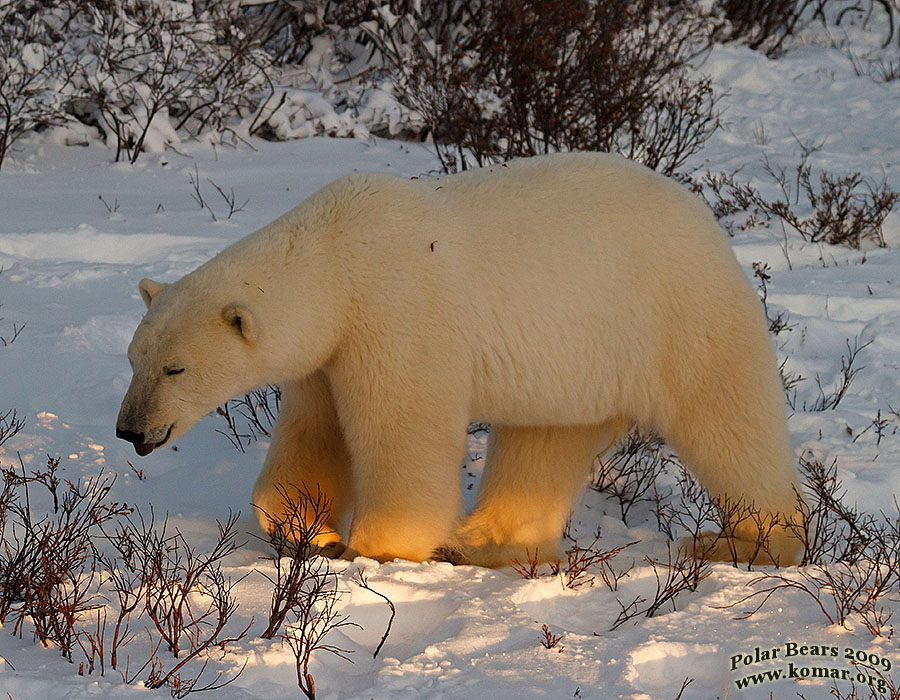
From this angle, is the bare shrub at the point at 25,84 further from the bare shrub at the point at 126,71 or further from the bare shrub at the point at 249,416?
the bare shrub at the point at 249,416

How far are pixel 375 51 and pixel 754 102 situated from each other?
394cm

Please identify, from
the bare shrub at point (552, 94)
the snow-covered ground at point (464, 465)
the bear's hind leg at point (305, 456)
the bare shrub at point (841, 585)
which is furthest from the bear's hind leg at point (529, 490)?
the bare shrub at point (552, 94)

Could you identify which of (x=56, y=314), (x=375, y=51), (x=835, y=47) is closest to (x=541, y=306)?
(x=56, y=314)

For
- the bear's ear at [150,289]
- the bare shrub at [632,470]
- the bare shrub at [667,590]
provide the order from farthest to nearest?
the bare shrub at [632,470] < the bear's ear at [150,289] < the bare shrub at [667,590]

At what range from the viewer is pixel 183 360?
2.86 m

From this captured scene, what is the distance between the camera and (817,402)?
477 cm

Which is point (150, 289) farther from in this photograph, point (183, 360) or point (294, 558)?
point (294, 558)

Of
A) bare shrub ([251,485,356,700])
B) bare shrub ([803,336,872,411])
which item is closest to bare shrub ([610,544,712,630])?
bare shrub ([251,485,356,700])

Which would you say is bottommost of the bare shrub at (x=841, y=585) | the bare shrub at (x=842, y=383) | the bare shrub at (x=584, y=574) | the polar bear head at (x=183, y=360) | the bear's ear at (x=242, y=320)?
the bare shrub at (x=842, y=383)

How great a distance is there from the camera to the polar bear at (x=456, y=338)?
295 cm

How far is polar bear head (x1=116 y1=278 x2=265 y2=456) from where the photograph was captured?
2850 mm

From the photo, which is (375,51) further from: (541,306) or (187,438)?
(541,306)

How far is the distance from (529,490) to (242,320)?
4.21 feet

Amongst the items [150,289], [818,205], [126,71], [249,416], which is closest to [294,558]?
[150,289]
